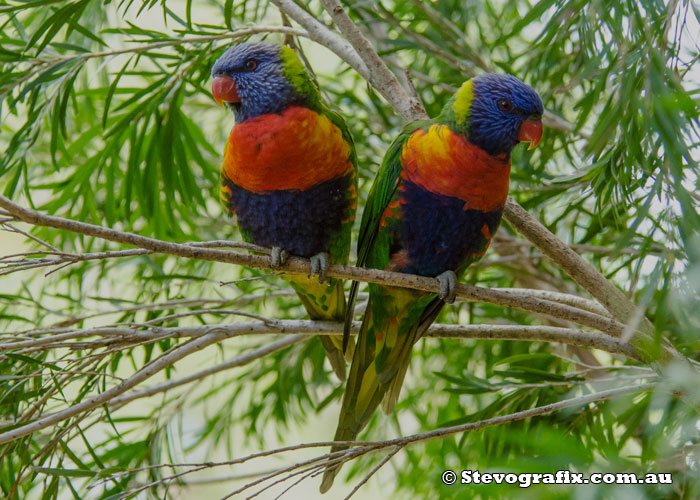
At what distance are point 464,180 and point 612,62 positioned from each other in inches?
22.7

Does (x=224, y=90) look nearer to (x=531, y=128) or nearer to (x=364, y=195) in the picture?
(x=531, y=128)

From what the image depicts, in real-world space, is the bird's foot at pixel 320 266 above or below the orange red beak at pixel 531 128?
below

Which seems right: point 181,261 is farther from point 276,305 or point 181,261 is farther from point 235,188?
point 235,188

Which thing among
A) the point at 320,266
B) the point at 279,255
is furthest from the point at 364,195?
the point at 320,266

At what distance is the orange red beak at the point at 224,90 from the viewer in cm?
194

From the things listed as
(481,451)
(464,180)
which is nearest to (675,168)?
(464,180)

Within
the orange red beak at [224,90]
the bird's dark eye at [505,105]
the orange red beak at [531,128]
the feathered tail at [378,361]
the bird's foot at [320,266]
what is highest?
the orange red beak at [224,90]

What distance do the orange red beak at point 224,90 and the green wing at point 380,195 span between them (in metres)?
0.50

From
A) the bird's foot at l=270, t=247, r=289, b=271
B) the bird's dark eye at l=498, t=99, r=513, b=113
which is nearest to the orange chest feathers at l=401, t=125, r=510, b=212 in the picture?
the bird's dark eye at l=498, t=99, r=513, b=113

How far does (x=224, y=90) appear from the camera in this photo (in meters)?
1.94

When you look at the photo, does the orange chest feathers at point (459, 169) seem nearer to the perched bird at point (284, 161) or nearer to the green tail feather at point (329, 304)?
the perched bird at point (284, 161)

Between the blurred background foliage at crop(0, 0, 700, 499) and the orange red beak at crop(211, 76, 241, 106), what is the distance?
0.18 m

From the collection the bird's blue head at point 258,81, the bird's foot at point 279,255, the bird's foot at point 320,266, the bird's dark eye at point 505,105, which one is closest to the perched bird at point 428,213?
the bird's dark eye at point 505,105

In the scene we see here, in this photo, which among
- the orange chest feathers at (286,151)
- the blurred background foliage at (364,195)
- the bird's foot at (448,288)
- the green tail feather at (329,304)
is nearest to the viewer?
the blurred background foliage at (364,195)
